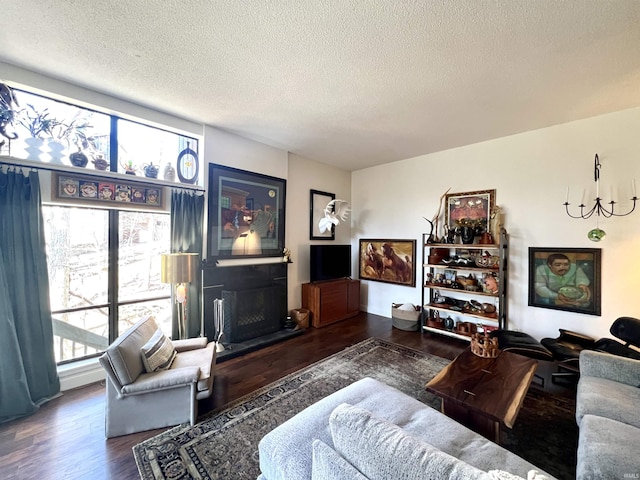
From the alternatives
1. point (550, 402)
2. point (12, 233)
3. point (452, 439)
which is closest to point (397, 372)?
point (550, 402)

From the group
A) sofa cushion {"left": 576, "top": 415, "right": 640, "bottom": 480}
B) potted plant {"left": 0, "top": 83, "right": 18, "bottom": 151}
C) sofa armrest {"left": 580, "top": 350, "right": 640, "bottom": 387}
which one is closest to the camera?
sofa cushion {"left": 576, "top": 415, "right": 640, "bottom": 480}

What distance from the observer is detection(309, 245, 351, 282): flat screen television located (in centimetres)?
482

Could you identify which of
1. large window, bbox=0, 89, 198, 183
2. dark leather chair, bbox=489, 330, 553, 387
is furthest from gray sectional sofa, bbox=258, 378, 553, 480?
large window, bbox=0, 89, 198, 183

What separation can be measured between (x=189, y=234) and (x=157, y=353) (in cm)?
161

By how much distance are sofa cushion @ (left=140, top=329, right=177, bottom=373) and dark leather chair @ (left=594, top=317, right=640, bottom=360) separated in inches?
170

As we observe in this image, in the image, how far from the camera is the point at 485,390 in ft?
6.27

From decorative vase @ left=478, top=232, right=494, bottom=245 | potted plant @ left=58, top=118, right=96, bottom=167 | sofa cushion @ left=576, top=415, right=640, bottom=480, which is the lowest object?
sofa cushion @ left=576, top=415, right=640, bottom=480

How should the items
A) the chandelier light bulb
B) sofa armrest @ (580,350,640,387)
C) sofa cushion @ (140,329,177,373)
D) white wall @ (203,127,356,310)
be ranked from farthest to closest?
white wall @ (203,127,356,310) → the chandelier light bulb → sofa cushion @ (140,329,177,373) → sofa armrest @ (580,350,640,387)

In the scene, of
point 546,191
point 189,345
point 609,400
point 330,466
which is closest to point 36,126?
point 189,345

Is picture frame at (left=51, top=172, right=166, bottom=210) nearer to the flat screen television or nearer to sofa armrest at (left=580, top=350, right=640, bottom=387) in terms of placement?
the flat screen television

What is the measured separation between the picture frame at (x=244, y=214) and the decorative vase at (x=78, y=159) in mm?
1293

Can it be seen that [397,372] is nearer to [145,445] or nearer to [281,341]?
[281,341]

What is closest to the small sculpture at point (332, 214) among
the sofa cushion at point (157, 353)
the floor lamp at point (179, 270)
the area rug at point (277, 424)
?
the floor lamp at point (179, 270)

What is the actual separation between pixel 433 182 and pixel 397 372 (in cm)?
316
